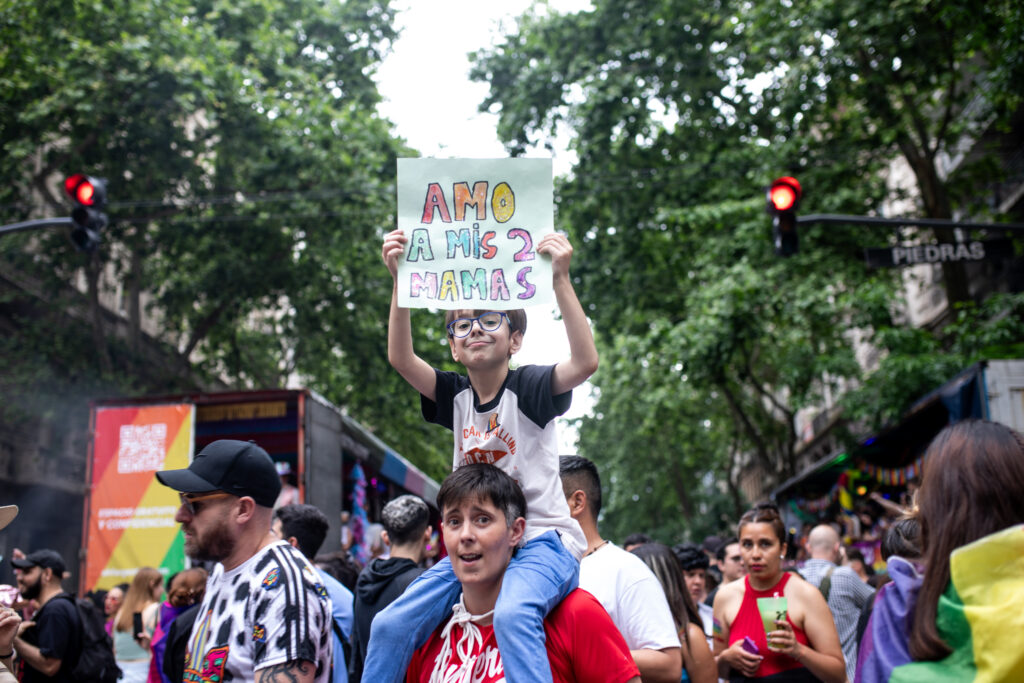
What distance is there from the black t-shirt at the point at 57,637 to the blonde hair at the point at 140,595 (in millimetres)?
3010

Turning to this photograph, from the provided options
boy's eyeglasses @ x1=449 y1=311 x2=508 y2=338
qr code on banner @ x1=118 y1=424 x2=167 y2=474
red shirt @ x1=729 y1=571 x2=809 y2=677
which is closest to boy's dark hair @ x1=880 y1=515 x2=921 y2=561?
red shirt @ x1=729 y1=571 x2=809 y2=677

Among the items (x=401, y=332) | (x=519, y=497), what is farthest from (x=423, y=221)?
(x=519, y=497)

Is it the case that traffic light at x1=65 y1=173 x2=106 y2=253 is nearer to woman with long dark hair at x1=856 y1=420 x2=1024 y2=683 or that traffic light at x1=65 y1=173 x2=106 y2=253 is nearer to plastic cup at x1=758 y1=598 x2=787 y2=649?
plastic cup at x1=758 y1=598 x2=787 y2=649

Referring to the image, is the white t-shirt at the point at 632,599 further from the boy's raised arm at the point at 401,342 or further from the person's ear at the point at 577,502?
the boy's raised arm at the point at 401,342

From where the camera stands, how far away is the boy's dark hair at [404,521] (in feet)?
19.0

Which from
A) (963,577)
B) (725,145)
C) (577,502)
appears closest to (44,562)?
(577,502)

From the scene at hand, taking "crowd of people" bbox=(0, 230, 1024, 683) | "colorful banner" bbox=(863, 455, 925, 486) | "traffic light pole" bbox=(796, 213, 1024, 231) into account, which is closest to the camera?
"crowd of people" bbox=(0, 230, 1024, 683)

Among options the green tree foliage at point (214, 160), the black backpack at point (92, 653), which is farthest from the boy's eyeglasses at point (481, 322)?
the green tree foliage at point (214, 160)

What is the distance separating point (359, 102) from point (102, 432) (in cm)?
1167

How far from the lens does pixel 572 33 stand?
59.5 feet

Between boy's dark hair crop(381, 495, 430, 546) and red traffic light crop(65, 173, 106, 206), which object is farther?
red traffic light crop(65, 173, 106, 206)

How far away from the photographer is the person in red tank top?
477cm

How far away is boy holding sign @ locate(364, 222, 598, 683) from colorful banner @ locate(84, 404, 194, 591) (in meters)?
A: 8.03

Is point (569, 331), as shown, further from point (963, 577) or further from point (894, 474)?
point (894, 474)
